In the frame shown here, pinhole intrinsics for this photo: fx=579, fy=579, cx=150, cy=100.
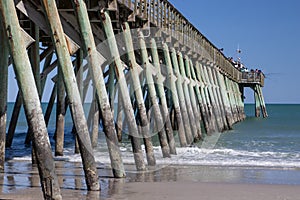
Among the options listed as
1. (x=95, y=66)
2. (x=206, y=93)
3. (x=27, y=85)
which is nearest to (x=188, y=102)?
(x=206, y=93)

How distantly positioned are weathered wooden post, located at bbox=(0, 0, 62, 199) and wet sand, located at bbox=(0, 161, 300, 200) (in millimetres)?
1378

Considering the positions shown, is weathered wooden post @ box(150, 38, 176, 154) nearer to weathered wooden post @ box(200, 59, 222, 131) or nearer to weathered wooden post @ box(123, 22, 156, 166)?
weathered wooden post @ box(123, 22, 156, 166)

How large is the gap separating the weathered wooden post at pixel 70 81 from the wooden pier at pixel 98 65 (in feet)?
0.05

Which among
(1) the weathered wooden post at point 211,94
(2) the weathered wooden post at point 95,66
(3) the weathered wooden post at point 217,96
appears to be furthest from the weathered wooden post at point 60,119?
(3) the weathered wooden post at point 217,96

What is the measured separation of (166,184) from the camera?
10.0m

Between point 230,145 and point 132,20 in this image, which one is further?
point 230,145

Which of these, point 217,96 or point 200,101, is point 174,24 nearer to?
point 200,101

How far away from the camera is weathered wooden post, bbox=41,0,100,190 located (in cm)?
809

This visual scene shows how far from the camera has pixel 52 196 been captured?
718 centimetres

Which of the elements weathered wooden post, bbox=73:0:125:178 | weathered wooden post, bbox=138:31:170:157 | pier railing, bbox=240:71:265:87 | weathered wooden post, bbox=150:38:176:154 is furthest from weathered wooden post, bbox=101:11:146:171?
pier railing, bbox=240:71:265:87

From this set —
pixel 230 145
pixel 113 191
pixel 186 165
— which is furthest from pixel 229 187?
pixel 230 145

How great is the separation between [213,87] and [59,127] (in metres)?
13.9

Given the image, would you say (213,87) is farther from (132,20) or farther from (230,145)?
(132,20)

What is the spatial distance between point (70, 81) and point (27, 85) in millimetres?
1325
